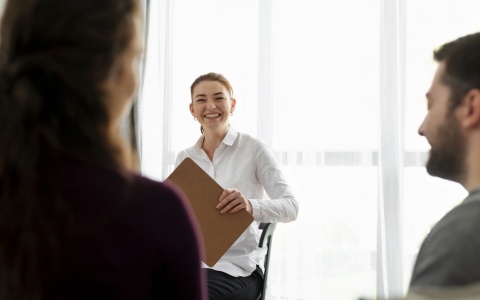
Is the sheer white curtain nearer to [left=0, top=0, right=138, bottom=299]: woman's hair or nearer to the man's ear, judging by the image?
the man's ear

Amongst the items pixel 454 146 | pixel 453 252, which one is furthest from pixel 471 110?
pixel 453 252

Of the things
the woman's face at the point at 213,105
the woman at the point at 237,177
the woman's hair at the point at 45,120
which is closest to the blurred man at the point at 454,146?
the woman's hair at the point at 45,120

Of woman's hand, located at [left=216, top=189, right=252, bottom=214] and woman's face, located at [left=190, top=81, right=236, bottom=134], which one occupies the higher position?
woman's face, located at [left=190, top=81, right=236, bottom=134]

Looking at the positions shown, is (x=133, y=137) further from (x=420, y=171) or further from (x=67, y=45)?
(x=420, y=171)

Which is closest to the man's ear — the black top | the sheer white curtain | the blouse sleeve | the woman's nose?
the black top

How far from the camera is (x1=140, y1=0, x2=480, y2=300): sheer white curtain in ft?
11.0

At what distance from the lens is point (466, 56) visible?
126 centimetres

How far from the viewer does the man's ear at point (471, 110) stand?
122 centimetres

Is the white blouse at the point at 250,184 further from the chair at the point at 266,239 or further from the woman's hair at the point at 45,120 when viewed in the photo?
the woman's hair at the point at 45,120

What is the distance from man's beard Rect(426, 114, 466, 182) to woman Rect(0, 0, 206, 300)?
2.37 feet

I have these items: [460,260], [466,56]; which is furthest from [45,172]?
[466,56]

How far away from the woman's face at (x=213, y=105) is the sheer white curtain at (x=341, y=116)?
3.16 feet

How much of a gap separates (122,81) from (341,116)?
9.32ft

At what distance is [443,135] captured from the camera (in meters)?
1.29
